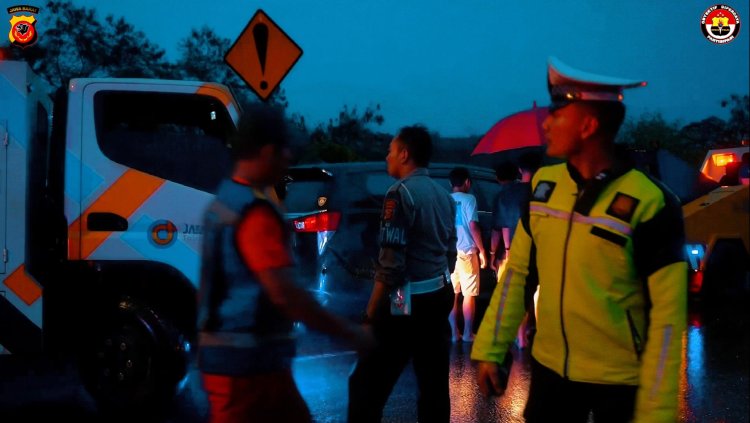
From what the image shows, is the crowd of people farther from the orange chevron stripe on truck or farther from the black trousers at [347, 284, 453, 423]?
the orange chevron stripe on truck

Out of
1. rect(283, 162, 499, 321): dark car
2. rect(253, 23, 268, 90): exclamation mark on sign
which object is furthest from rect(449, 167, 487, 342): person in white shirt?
rect(253, 23, 268, 90): exclamation mark on sign

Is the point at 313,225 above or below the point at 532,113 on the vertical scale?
below

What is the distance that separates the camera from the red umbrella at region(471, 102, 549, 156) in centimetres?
1004

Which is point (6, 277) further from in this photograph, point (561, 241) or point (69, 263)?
point (561, 241)

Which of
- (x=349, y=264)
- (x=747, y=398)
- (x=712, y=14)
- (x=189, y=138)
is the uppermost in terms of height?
(x=712, y=14)

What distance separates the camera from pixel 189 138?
21.0ft

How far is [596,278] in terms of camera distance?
9.52 ft

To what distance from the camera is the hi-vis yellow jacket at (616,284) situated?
2.80 m

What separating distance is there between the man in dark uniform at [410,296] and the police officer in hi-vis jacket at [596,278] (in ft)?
4.88

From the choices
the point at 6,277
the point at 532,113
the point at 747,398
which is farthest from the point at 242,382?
the point at 532,113

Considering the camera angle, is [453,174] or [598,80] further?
[453,174]

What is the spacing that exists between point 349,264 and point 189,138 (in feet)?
10.5

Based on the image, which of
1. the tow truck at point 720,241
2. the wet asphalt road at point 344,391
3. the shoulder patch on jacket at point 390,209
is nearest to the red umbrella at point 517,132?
the wet asphalt road at point 344,391

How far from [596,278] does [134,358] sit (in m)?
4.11
